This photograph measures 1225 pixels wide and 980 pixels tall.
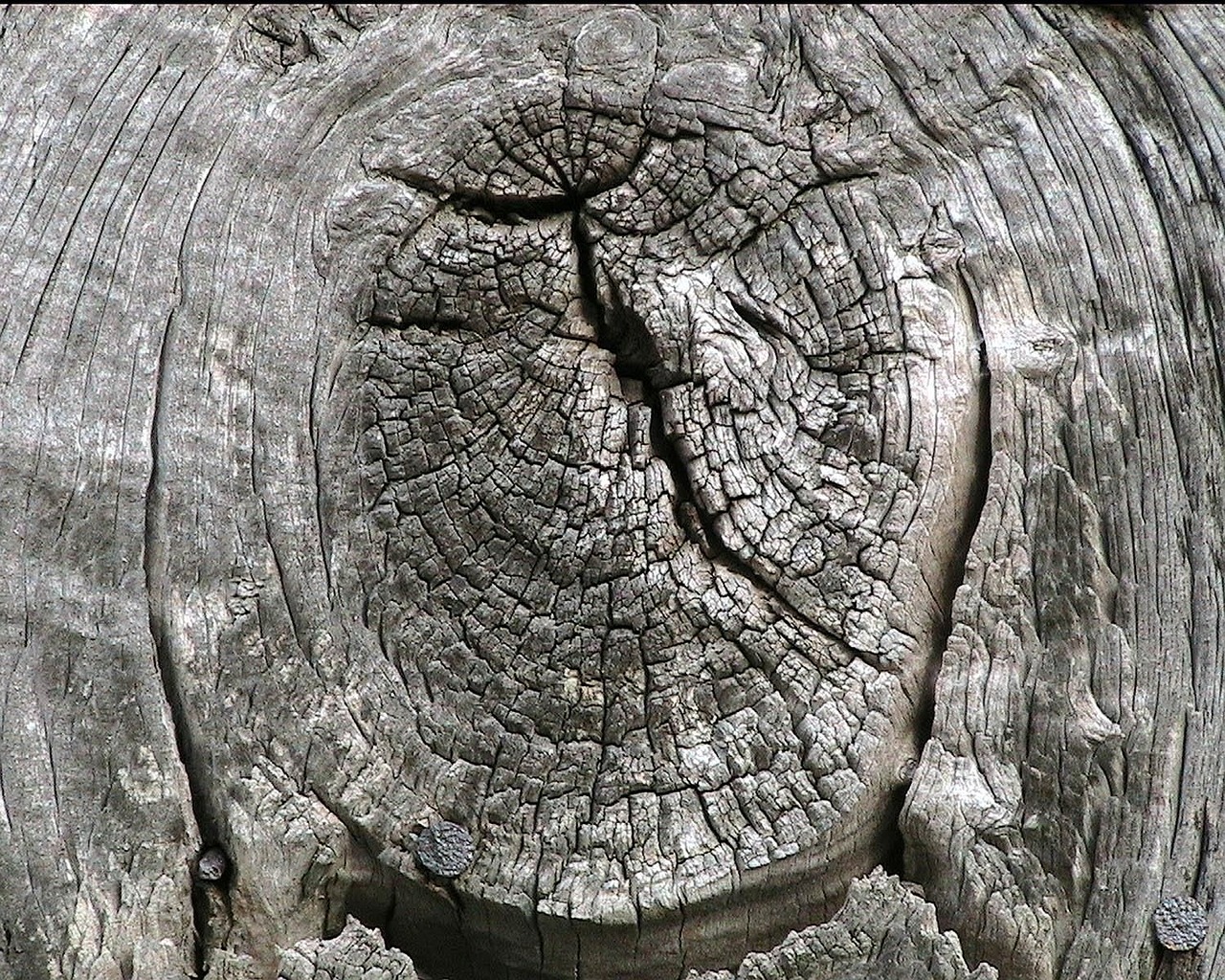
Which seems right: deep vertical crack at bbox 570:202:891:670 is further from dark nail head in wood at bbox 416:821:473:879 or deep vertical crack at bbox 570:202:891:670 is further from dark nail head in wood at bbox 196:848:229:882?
dark nail head in wood at bbox 196:848:229:882

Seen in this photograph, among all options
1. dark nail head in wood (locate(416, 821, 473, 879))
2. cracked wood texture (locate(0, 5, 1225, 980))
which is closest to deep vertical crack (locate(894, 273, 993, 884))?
cracked wood texture (locate(0, 5, 1225, 980))

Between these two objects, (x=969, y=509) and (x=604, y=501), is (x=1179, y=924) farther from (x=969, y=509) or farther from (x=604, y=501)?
(x=604, y=501)

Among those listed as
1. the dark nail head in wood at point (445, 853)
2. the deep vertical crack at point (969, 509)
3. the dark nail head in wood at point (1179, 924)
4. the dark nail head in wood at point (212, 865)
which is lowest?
the dark nail head in wood at point (212, 865)

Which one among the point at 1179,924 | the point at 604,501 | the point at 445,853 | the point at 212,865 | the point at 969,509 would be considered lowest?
the point at 212,865

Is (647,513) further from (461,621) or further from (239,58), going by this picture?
(239,58)

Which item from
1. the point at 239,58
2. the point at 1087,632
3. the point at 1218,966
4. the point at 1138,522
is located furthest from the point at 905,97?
the point at 1218,966

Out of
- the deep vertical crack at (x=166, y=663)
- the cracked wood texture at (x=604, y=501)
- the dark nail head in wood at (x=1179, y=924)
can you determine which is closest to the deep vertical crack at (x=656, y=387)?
the cracked wood texture at (x=604, y=501)

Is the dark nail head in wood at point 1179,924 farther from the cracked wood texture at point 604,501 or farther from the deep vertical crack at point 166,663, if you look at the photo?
the deep vertical crack at point 166,663

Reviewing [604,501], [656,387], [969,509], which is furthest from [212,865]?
[969,509]
